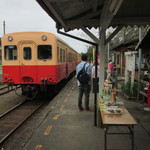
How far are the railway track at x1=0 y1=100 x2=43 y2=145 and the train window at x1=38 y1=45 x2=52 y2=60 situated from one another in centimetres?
219

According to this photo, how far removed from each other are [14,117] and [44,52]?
3.00 metres

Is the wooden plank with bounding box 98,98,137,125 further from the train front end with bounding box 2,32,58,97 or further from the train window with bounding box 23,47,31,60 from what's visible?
the train window with bounding box 23,47,31,60

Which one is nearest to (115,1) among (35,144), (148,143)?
(148,143)

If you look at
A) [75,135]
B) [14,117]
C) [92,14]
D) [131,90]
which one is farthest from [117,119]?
[131,90]

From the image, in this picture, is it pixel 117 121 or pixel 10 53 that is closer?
pixel 117 121

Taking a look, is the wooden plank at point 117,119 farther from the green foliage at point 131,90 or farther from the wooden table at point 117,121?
the green foliage at point 131,90

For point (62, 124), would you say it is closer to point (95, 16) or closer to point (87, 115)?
point (87, 115)

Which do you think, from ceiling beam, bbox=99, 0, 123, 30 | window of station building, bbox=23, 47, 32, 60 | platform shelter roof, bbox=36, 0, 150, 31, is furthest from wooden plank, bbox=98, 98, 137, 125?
window of station building, bbox=23, 47, 32, 60

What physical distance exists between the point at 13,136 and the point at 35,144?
1.35 m

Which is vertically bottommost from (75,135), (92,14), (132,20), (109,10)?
(75,135)

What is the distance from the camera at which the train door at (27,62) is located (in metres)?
8.25

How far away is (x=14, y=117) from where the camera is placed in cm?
673

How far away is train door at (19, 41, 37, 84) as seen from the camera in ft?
27.1

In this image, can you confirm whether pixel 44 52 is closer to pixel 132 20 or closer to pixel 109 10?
pixel 132 20
